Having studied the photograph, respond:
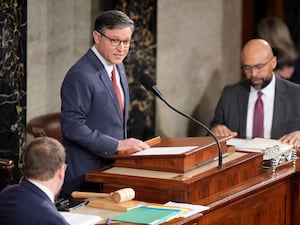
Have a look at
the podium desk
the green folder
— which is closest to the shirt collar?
the podium desk

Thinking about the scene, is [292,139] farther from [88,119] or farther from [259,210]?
[88,119]

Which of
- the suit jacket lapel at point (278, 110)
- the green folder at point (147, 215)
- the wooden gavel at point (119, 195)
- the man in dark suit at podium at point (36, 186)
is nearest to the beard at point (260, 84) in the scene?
the suit jacket lapel at point (278, 110)

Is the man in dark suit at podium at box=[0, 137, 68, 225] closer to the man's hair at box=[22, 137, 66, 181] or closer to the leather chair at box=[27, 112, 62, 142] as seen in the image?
the man's hair at box=[22, 137, 66, 181]

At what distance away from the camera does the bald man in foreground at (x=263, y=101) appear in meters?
6.88

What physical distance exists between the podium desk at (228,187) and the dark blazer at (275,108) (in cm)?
97

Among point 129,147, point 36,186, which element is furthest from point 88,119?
point 36,186

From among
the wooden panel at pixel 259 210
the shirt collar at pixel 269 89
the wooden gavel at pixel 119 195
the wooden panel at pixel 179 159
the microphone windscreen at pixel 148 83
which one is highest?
the microphone windscreen at pixel 148 83

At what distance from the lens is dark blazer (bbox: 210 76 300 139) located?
688 cm

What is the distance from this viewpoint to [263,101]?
696 cm

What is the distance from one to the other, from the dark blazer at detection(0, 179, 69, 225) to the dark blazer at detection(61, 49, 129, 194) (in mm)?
1133

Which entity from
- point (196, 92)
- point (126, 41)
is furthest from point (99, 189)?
point (196, 92)

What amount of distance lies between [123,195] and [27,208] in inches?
30.9

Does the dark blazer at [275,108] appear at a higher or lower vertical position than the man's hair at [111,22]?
lower

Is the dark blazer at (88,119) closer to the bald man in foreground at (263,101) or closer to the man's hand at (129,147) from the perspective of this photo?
the man's hand at (129,147)
